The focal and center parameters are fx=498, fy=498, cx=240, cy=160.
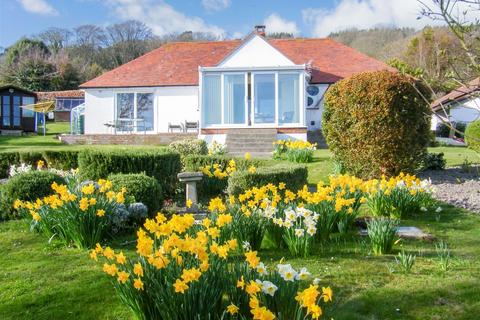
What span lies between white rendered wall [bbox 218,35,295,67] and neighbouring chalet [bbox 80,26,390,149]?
0.05 metres

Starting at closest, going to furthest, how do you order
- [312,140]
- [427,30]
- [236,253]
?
[427,30] → [236,253] → [312,140]

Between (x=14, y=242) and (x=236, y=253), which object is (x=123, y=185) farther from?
(x=236, y=253)

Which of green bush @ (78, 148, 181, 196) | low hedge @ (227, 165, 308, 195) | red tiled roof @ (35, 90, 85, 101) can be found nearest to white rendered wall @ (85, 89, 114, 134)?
red tiled roof @ (35, 90, 85, 101)

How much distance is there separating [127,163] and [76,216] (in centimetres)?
418

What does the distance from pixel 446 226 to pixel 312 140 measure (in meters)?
17.8

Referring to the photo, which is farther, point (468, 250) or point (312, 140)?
point (312, 140)

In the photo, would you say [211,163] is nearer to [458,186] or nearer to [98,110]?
[458,186]

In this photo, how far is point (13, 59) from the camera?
185 ft

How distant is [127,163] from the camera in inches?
399

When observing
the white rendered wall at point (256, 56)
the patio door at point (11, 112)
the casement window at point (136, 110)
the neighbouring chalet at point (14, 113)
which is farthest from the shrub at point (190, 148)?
the patio door at point (11, 112)

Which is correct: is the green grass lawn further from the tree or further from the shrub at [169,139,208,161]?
the tree

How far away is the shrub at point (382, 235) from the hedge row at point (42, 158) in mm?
10395

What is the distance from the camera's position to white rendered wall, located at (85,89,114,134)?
92.3 feet

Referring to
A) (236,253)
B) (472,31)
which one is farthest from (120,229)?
(472,31)
